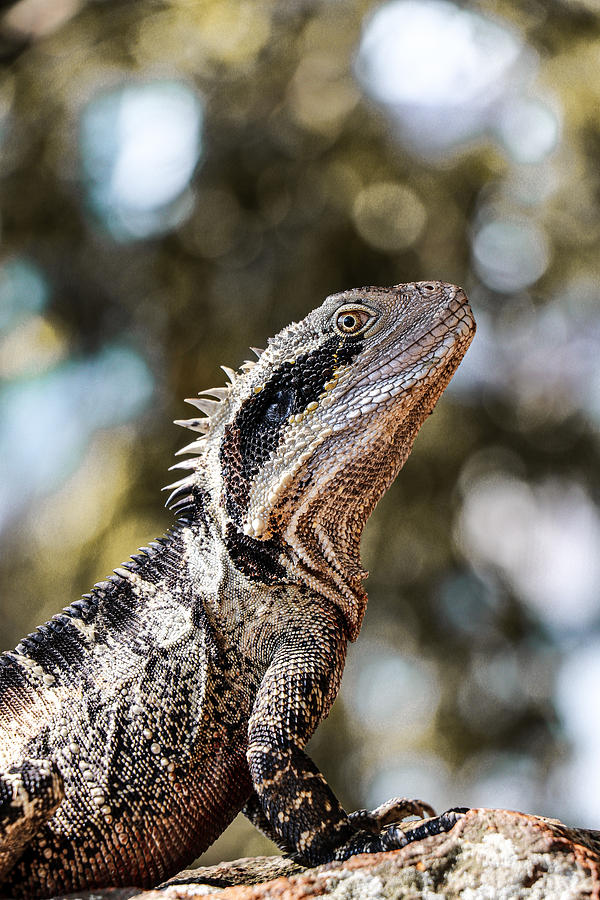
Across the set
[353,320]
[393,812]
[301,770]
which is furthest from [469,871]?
[353,320]

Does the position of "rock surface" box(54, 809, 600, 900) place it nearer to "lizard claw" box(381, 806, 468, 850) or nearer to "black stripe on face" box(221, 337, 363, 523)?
"lizard claw" box(381, 806, 468, 850)

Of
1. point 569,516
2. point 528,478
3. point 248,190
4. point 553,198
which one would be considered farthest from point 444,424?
point 248,190

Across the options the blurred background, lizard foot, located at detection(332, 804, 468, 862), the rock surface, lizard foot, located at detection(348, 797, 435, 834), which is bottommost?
the rock surface

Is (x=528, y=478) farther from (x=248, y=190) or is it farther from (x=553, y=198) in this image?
(x=248, y=190)

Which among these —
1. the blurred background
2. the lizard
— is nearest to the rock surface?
the lizard

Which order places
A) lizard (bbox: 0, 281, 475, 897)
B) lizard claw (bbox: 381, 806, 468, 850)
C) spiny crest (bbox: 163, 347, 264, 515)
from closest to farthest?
lizard claw (bbox: 381, 806, 468, 850) → lizard (bbox: 0, 281, 475, 897) → spiny crest (bbox: 163, 347, 264, 515)

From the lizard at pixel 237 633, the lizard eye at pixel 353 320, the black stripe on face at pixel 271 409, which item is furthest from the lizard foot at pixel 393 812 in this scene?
the lizard eye at pixel 353 320

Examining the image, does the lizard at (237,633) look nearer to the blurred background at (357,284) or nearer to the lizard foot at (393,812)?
the lizard foot at (393,812)
